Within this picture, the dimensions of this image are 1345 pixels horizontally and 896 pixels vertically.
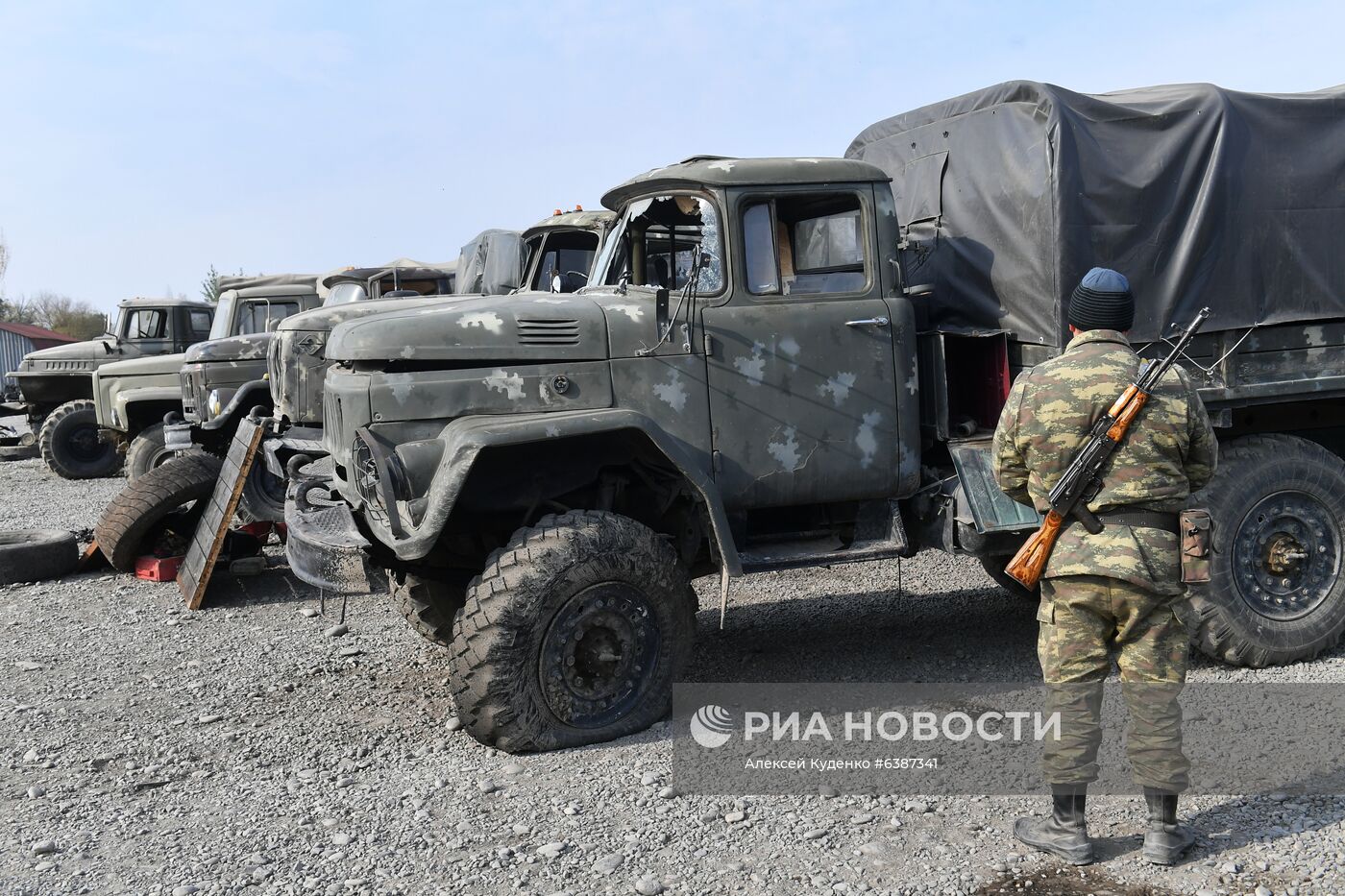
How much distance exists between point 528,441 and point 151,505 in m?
4.39

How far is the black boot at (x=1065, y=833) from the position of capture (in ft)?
11.3

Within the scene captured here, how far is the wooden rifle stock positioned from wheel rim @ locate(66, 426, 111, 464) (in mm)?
13456

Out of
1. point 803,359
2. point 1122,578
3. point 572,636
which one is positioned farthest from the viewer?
point 803,359

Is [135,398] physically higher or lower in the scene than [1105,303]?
lower

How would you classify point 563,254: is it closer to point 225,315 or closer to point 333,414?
point 333,414

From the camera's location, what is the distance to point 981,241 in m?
5.37

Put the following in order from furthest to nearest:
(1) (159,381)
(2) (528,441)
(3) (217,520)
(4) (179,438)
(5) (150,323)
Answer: (5) (150,323) → (1) (159,381) → (4) (179,438) → (3) (217,520) → (2) (528,441)

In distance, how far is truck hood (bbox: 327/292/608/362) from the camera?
458 cm

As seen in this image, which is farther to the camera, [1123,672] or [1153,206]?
[1153,206]

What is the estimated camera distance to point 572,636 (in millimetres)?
4461

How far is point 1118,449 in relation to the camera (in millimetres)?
3482

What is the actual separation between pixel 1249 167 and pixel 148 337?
13.1 meters

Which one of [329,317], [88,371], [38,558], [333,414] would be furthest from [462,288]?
[88,371]

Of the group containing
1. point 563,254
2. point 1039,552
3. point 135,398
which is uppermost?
point 563,254
